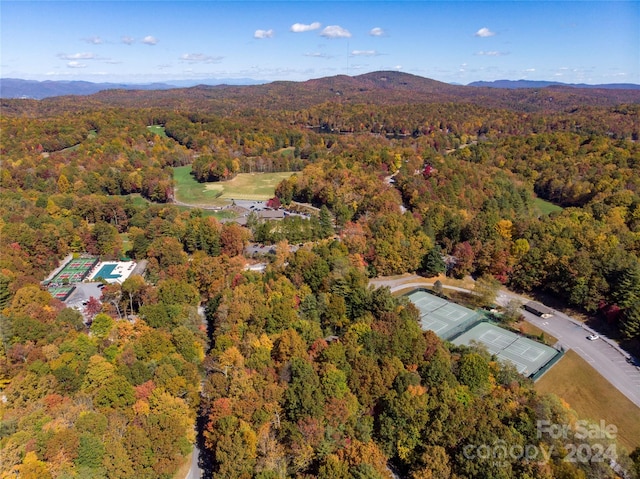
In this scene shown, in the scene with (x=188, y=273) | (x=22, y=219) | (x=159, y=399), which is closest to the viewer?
(x=159, y=399)

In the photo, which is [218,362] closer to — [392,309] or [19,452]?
[19,452]

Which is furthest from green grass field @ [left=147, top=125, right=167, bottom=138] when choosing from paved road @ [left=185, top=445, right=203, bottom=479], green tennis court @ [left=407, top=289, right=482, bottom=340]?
paved road @ [left=185, top=445, right=203, bottom=479]

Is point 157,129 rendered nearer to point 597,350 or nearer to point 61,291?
point 61,291

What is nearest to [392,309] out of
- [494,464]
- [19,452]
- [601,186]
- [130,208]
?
[494,464]

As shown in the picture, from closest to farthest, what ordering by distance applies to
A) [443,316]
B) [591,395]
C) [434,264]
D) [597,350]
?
[591,395] < [597,350] < [443,316] < [434,264]

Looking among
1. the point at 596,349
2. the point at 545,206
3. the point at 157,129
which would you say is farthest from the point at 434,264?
the point at 157,129
